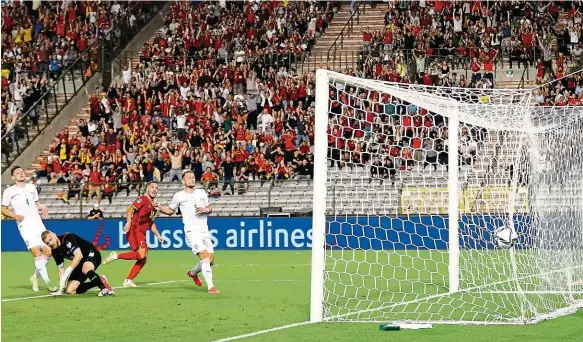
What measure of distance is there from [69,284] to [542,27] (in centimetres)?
2178

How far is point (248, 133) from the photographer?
33.6 m

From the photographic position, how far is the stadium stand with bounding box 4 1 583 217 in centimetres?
3108

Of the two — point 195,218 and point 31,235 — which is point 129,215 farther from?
point 31,235

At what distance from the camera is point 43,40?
135ft

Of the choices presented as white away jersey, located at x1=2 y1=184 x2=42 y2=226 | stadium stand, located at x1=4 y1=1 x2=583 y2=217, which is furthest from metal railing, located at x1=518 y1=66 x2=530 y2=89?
white away jersey, located at x1=2 y1=184 x2=42 y2=226

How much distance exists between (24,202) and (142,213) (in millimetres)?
1969

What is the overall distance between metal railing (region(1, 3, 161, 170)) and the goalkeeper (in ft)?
66.5

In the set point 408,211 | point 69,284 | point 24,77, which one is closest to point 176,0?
point 24,77

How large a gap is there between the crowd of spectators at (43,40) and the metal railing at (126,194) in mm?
6816

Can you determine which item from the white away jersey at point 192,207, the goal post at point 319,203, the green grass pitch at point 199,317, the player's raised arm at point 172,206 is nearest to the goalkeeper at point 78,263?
the green grass pitch at point 199,317

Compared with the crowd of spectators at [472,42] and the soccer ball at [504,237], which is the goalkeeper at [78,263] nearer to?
the soccer ball at [504,237]

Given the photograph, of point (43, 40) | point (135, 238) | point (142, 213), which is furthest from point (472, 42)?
point (135, 238)

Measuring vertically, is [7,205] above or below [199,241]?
above

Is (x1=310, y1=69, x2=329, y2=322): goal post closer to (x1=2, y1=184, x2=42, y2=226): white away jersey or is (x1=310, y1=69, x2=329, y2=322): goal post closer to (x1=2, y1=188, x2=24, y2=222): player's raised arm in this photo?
(x1=2, y1=188, x2=24, y2=222): player's raised arm
